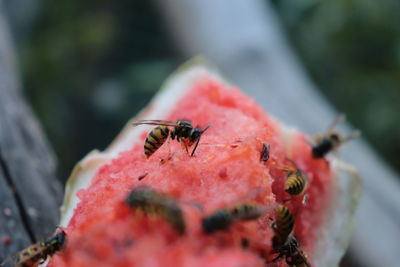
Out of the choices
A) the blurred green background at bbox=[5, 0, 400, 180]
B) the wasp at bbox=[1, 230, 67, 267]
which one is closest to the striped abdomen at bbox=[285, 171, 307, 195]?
the wasp at bbox=[1, 230, 67, 267]

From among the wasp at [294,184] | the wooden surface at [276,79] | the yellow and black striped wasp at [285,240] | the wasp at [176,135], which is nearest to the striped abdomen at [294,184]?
the wasp at [294,184]

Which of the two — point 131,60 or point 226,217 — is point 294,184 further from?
point 131,60

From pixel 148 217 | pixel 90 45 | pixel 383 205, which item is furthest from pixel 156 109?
pixel 90 45

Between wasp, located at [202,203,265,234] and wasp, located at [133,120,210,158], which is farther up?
wasp, located at [133,120,210,158]

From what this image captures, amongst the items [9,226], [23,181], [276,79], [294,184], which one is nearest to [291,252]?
[294,184]

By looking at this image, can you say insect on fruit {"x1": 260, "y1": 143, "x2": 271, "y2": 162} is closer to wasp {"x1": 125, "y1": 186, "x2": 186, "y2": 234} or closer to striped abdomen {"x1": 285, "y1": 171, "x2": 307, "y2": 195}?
striped abdomen {"x1": 285, "y1": 171, "x2": 307, "y2": 195}

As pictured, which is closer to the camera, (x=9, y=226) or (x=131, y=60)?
(x=9, y=226)

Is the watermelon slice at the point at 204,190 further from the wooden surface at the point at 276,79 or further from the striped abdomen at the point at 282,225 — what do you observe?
the wooden surface at the point at 276,79
